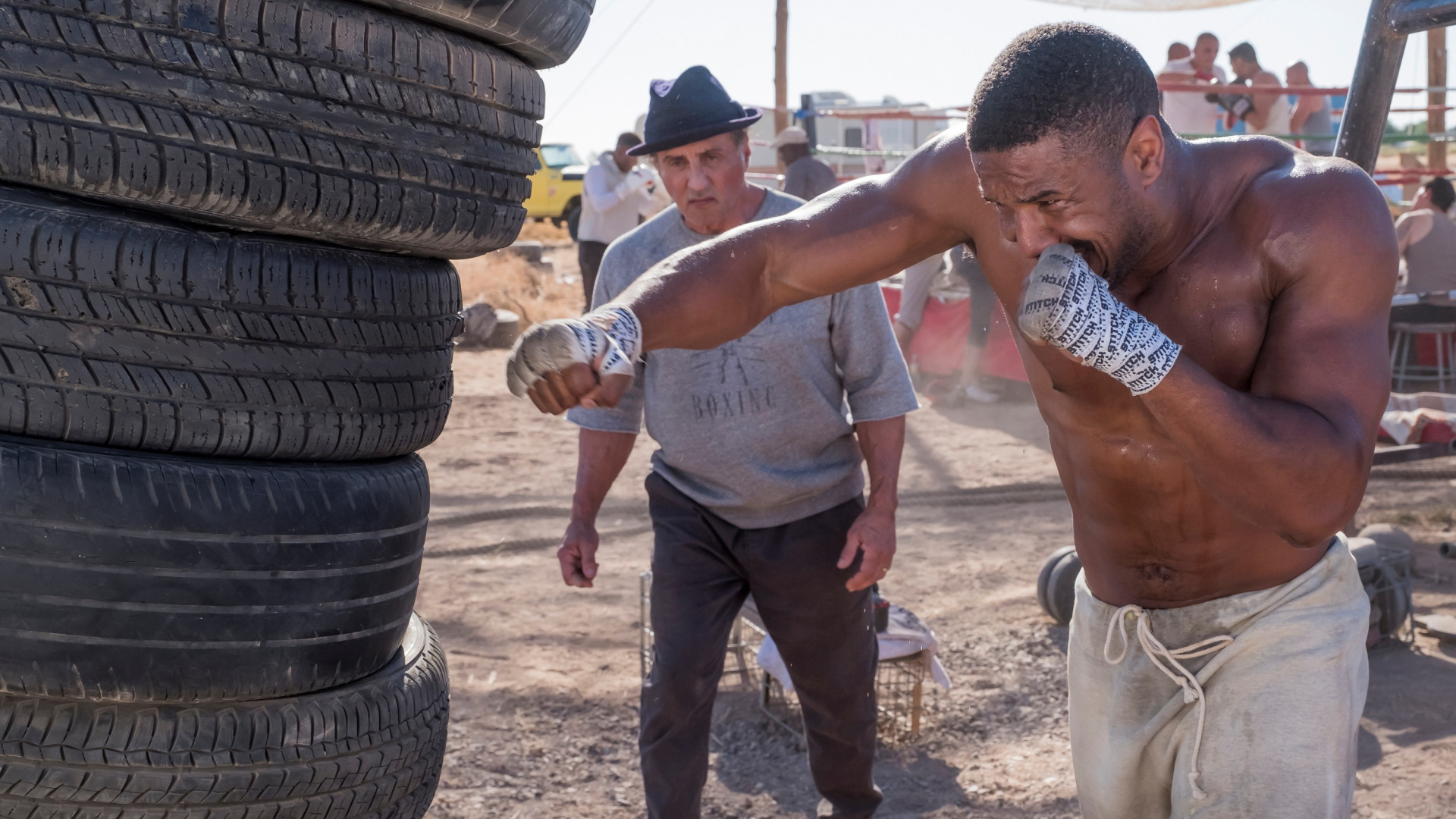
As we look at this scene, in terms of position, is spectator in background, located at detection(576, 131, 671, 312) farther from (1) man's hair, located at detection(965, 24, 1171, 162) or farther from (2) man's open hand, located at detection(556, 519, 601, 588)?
(1) man's hair, located at detection(965, 24, 1171, 162)

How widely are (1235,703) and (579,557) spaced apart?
202 centimetres

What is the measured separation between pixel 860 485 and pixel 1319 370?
182cm

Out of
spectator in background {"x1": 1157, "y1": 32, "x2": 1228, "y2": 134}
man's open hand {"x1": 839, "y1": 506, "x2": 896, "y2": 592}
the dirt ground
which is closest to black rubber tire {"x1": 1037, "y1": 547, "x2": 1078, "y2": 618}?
the dirt ground

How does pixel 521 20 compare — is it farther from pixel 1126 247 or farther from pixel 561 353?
pixel 1126 247

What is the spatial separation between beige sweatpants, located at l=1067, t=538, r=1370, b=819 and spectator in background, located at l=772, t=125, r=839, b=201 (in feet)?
24.6

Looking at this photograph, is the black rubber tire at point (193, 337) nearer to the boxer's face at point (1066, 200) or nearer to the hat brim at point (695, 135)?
the hat brim at point (695, 135)

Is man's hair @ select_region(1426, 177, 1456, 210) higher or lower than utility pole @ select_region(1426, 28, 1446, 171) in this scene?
lower

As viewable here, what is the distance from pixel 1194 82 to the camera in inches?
434

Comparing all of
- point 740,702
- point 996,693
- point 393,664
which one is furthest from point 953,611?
point 393,664

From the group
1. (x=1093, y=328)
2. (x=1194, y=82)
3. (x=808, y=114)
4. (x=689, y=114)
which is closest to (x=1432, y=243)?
(x=1194, y=82)

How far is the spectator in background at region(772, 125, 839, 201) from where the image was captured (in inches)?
395

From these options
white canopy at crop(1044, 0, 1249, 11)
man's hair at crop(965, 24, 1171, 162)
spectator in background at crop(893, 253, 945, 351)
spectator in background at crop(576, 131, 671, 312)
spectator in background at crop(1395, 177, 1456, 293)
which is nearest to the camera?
man's hair at crop(965, 24, 1171, 162)

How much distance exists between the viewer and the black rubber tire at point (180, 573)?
93.0 inches

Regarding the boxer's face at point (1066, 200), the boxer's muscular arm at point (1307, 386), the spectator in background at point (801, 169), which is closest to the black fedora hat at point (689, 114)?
the boxer's face at point (1066, 200)
